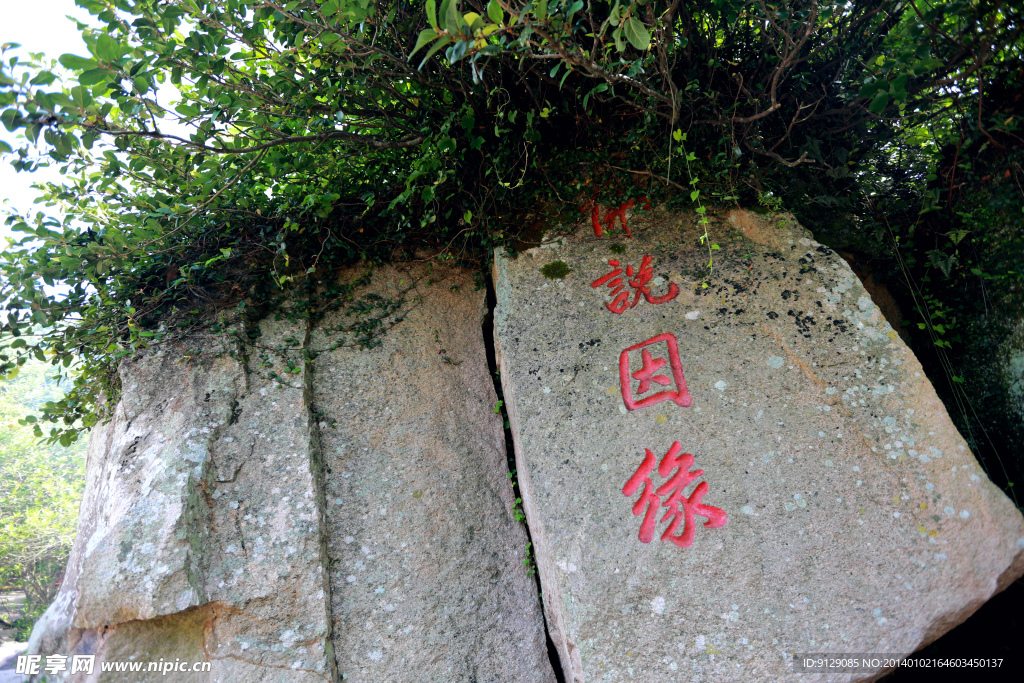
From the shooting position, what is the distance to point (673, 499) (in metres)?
2.35

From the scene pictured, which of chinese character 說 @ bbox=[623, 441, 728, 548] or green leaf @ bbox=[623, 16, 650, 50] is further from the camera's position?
chinese character 說 @ bbox=[623, 441, 728, 548]

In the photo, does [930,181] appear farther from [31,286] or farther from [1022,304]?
→ [31,286]

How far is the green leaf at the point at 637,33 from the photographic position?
179cm

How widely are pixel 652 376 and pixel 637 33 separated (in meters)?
1.49

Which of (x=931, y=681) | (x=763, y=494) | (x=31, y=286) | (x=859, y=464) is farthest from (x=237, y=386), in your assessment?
(x=931, y=681)

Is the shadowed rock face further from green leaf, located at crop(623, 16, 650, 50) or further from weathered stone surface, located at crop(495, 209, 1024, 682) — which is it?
green leaf, located at crop(623, 16, 650, 50)

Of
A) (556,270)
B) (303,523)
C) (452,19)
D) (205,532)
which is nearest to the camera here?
(452,19)

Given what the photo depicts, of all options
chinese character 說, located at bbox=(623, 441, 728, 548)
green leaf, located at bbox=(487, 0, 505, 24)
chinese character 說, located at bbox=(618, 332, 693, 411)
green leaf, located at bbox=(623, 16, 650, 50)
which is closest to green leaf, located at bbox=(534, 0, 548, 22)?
green leaf, located at bbox=(487, 0, 505, 24)

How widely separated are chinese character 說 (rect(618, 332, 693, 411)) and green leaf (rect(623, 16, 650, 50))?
1.36 m

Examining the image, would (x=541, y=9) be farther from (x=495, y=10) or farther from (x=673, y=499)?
(x=673, y=499)

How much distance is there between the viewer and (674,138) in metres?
2.84

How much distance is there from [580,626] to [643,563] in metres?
0.37

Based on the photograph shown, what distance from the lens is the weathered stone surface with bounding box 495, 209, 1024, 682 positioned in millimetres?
2107

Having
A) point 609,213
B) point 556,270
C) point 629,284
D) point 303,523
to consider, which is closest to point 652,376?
point 629,284
